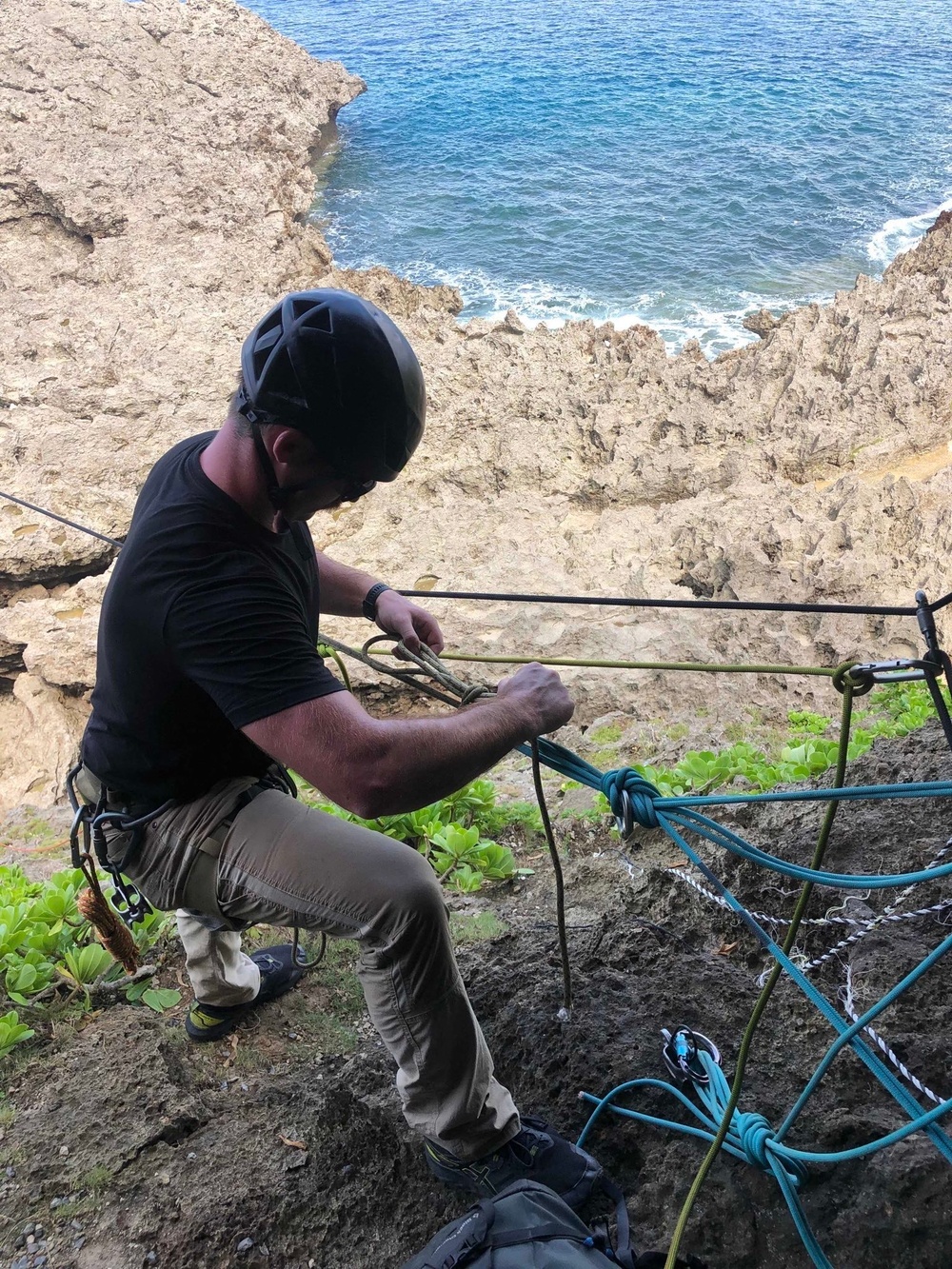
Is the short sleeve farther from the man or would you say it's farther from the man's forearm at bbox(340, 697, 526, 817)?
the man's forearm at bbox(340, 697, 526, 817)

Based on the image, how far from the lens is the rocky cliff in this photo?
5062mm

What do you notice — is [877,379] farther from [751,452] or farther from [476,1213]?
[476,1213]

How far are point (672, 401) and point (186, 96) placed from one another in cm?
881

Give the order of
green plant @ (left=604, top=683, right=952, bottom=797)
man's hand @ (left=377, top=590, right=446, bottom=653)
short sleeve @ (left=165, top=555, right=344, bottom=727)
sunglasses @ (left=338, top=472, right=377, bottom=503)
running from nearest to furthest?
1. short sleeve @ (left=165, top=555, right=344, bottom=727)
2. sunglasses @ (left=338, top=472, right=377, bottom=503)
3. man's hand @ (left=377, top=590, right=446, bottom=653)
4. green plant @ (left=604, top=683, right=952, bottom=797)

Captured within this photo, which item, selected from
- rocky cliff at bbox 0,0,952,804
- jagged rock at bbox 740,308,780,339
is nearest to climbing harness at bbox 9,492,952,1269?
rocky cliff at bbox 0,0,952,804

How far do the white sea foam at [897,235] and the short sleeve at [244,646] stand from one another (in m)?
18.1

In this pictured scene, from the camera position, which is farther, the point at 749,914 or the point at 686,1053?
the point at 686,1053

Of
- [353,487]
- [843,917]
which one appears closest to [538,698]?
[353,487]

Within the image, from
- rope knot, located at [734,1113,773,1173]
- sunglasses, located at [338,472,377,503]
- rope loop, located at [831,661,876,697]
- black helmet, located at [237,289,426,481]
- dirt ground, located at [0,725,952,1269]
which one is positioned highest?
black helmet, located at [237,289,426,481]

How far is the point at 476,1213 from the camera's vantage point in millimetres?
1718

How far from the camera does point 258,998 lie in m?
2.66

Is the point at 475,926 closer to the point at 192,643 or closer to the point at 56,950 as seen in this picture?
the point at 56,950

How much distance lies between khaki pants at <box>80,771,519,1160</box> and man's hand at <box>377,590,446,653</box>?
57cm

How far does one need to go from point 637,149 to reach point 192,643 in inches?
932
